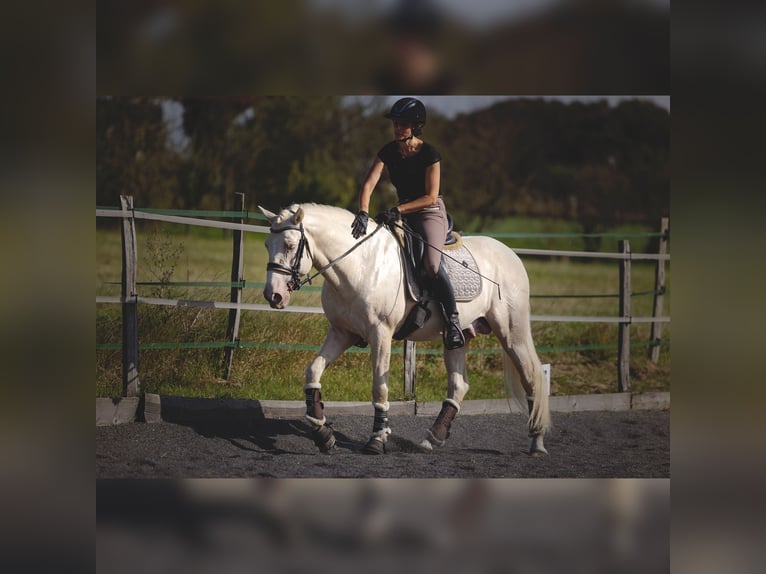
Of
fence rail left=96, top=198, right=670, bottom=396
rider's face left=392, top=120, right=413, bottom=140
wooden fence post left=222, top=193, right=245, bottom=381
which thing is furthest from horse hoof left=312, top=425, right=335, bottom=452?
rider's face left=392, top=120, right=413, bottom=140

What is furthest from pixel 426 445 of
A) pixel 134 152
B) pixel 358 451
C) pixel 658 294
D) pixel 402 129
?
pixel 134 152

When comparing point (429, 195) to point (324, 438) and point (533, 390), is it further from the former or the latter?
point (324, 438)

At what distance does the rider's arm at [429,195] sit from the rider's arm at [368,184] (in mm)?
198

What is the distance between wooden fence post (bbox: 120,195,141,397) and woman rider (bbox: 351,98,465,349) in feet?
5.29

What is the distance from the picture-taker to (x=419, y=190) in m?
4.88

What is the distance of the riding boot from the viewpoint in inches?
192

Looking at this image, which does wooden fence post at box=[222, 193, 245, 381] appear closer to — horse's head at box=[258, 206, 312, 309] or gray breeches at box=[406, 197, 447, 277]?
horse's head at box=[258, 206, 312, 309]

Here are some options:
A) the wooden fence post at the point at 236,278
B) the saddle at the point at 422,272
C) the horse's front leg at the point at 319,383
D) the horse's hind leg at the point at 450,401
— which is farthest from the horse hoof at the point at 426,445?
the wooden fence post at the point at 236,278

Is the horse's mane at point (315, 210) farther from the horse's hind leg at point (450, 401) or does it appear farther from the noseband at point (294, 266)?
the horse's hind leg at point (450, 401)

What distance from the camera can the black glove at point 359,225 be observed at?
4.68 m
